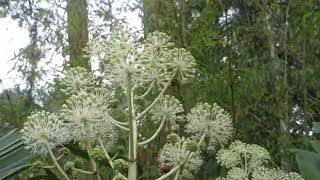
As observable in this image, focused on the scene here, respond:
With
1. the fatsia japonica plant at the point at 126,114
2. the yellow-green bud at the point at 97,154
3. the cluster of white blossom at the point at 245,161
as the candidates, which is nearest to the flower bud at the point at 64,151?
the fatsia japonica plant at the point at 126,114

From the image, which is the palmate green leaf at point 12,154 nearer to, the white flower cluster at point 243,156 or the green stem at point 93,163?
the green stem at point 93,163

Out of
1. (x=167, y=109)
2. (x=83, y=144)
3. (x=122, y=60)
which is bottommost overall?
(x=83, y=144)

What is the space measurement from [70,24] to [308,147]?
5.87 ft

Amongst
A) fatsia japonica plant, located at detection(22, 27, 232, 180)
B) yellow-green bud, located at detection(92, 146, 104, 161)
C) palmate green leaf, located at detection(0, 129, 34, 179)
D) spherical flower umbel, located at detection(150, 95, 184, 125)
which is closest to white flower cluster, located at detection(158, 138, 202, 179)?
fatsia japonica plant, located at detection(22, 27, 232, 180)

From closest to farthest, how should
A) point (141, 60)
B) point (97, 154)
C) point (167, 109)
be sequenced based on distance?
point (97, 154) < point (141, 60) < point (167, 109)

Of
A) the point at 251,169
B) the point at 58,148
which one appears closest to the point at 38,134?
the point at 58,148

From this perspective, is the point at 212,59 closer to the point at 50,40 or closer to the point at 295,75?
the point at 295,75

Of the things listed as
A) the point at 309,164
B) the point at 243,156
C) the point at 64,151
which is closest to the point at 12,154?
the point at 64,151

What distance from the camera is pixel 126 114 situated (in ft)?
6.53

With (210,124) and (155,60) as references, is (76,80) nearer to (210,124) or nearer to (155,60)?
(155,60)

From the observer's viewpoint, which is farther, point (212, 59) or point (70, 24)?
point (70, 24)

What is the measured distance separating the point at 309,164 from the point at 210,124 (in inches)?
12.4

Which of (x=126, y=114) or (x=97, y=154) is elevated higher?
(x=126, y=114)

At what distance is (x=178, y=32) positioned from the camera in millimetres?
3180
